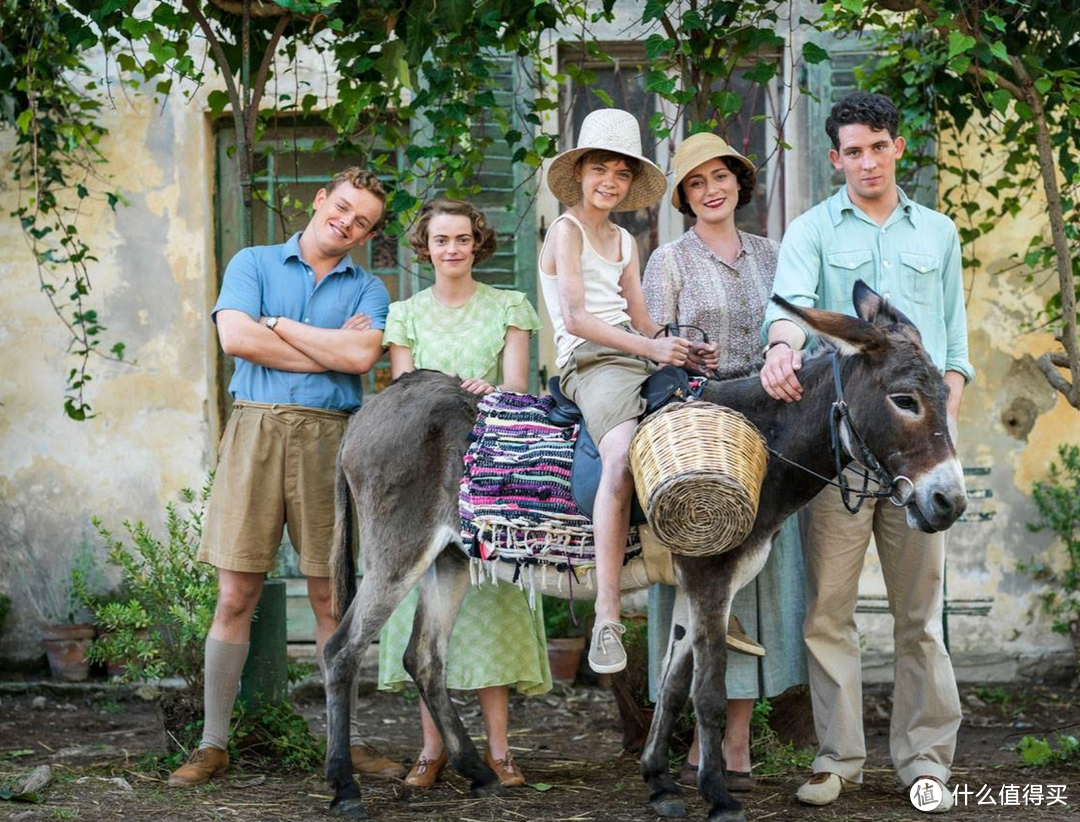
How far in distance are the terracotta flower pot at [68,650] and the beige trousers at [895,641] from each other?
4.48 metres

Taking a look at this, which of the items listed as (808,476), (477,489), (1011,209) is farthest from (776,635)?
(1011,209)

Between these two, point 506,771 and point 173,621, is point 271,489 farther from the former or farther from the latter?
point 506,771

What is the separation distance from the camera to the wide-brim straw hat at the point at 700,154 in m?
4.86

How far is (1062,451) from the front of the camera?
738 centimetres

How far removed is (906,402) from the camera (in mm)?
4164

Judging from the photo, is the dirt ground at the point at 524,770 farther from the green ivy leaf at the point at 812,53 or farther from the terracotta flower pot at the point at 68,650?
the green ivy leaf at the point at 812,53

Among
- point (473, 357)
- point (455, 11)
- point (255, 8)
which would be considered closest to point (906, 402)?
point (473, 357)

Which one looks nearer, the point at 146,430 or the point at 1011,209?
the point at 1011,209

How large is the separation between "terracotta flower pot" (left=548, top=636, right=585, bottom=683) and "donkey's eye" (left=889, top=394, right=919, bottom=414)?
3595 millimetres

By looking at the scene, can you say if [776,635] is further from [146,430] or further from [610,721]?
[146,430]

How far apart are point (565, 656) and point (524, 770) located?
1883mm

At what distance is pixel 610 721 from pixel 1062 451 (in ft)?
9.47

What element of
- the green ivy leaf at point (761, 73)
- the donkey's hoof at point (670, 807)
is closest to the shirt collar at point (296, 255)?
the green ivy leaf at point (761, 73)

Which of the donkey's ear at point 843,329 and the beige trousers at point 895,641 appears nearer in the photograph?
the donkey's ear at point 843,329
